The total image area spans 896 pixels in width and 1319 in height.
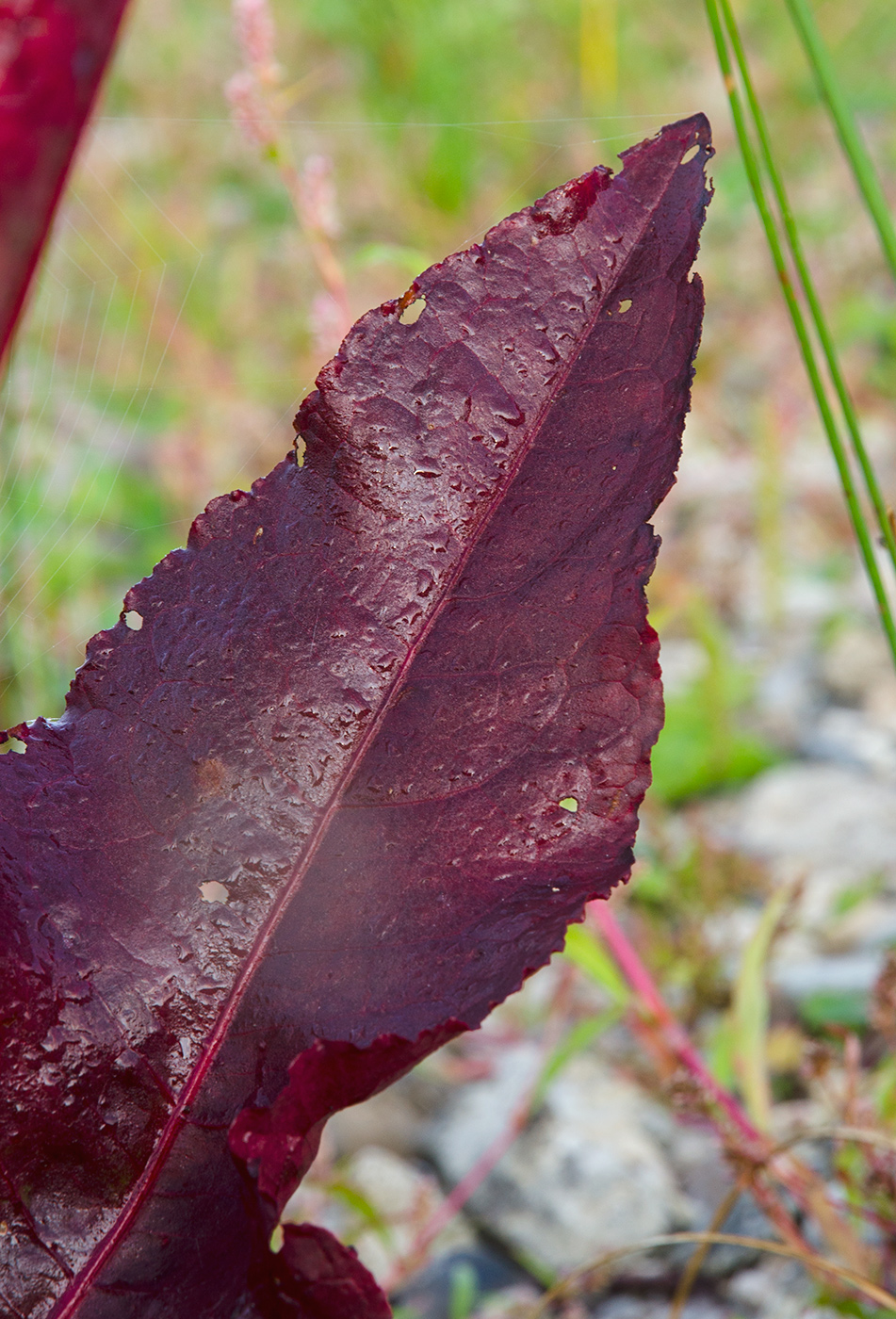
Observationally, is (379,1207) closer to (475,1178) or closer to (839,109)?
(475,1178)

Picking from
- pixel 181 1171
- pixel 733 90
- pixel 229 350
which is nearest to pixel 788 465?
pixel 229 350

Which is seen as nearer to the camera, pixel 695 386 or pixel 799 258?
pixel 799 258

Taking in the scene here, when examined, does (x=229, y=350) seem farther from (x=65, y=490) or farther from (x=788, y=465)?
(x=788, y=465)

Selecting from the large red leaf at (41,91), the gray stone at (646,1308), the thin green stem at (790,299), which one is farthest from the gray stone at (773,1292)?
the large red leaf at (41,91)

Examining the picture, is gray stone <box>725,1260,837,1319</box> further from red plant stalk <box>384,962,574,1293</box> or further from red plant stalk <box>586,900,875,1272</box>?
red plant stalk <box>384,962,574,1293</box>

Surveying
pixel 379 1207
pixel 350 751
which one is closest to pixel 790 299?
pixel 350 751

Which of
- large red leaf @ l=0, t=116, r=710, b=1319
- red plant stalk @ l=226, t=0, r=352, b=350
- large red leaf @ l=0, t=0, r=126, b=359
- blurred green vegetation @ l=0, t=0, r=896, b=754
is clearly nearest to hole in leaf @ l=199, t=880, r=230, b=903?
large red leaf @ l=0, t=116, r=710, b=1319
